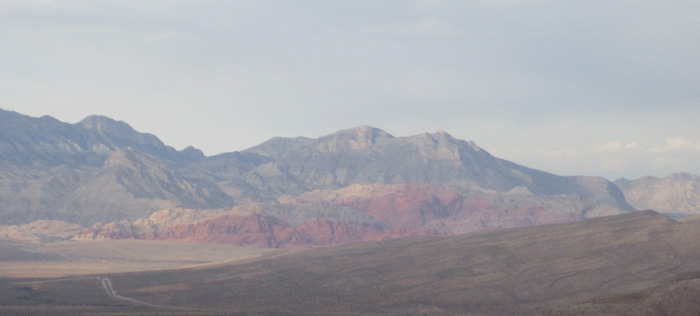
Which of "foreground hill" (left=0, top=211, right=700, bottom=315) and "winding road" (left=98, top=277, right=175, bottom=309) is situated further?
"winding road" (left=98, top=277, right=175, bottom=309)

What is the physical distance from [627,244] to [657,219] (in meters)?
12.5

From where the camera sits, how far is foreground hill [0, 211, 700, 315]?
95.0m

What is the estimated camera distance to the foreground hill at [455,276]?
9500 cm

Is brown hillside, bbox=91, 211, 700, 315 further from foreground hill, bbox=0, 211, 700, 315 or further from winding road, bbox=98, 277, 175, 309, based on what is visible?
winding road, bbox=98, 277, 175, 309

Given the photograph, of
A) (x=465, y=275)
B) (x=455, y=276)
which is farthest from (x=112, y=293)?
(x=465, y=275)

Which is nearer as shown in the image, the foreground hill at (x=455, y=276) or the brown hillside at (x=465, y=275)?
the foreground hill at (x=455, y=276)

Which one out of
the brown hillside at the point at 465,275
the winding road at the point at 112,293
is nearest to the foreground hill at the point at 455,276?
the brown hillside at the point at 465,275

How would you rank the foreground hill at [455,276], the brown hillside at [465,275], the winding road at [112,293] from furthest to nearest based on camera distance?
1. the winding road at [112,293]
2. the brown hillside at [465,275]
3. the foreground hill at [455,276]

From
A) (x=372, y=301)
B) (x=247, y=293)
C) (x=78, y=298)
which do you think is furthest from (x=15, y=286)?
(x=372, y=301)

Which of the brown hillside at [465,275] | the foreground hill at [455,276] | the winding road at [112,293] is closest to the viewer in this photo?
the foreground hill at [455,276]

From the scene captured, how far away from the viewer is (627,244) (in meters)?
113

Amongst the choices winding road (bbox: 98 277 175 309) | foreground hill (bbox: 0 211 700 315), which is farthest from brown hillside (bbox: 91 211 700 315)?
winding road (bbox: 98 277 175 309)

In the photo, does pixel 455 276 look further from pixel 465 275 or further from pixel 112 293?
pixel 112 293

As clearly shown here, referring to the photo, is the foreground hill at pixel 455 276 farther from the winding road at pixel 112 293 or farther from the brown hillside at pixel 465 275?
the winding road at pixel 112 293
